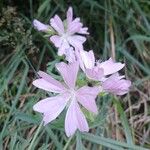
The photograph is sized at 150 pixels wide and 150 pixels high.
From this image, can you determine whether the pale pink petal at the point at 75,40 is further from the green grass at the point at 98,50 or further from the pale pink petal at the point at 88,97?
the pale pink petal at the point at 88,97

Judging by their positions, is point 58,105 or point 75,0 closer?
point 58,105

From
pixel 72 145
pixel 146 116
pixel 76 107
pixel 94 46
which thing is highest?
pixel 76 107

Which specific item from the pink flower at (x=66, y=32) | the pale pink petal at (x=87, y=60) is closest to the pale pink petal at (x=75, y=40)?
the pink flower at (x=66, y=32)

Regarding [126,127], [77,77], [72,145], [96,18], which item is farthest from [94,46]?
[77,77]

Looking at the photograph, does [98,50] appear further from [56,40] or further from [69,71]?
[69,71]

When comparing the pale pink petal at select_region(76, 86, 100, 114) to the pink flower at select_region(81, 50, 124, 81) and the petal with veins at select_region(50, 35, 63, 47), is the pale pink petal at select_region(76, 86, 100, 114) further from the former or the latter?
the petal with veins at select_region(50, 35, 63, 47)

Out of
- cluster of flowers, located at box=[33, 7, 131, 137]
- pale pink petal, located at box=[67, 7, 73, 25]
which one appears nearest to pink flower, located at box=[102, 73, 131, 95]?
cluster of flowers, located at box=[33, 7, 131, 137]

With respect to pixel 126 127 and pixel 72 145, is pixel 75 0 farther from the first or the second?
pixel 126 127
